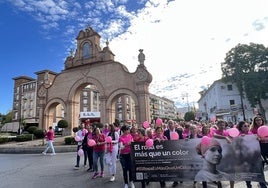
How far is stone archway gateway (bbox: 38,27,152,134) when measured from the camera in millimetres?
24609

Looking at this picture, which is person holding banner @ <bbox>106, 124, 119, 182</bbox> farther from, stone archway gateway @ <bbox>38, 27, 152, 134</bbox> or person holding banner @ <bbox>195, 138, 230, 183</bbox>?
stone archway gateway @ <bbox>38, 27, 152, 134</bbox>

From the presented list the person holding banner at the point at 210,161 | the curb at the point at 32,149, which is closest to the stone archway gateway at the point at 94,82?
the curb at the point at 32,149

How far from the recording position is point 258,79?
4028 centimetres

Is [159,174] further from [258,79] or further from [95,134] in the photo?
[258,79]

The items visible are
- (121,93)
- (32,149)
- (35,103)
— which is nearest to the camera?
(32,149)

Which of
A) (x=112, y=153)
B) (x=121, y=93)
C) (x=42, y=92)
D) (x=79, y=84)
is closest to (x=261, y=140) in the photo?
(x=112, y=153)

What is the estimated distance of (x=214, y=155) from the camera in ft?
18.1

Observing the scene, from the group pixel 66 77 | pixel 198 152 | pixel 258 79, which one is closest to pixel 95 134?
pixel 198 152

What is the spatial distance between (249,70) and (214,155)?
4402 cm

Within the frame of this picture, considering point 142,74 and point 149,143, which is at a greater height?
point 142,74

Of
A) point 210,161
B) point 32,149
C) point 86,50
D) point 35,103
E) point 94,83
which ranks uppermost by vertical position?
point 86,50

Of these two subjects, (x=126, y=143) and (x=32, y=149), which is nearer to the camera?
(x=126, y=143)

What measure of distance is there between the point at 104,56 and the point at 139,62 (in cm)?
597

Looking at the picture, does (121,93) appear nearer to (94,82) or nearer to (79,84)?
(94,82)
